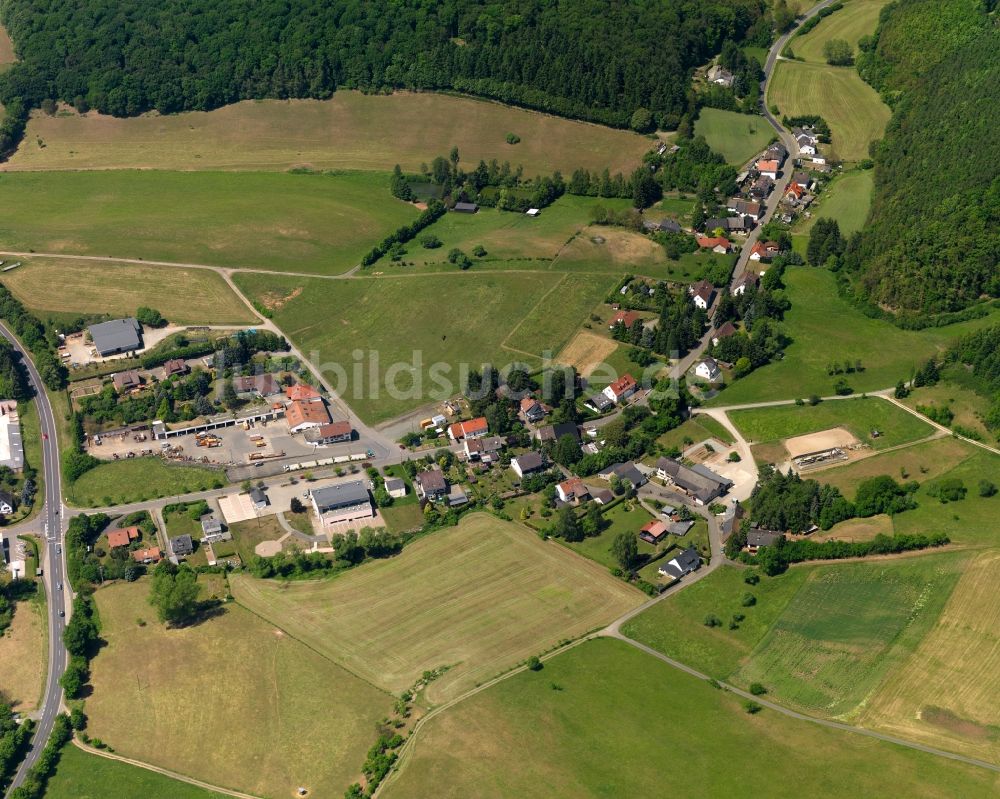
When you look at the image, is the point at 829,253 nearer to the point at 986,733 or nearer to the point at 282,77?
the point at 986,733

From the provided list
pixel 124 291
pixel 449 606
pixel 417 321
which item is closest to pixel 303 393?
pixel 417 321

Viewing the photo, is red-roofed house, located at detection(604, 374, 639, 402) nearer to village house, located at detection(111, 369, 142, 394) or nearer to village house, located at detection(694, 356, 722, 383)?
village house, located at detection(694, 356, 722, 383)

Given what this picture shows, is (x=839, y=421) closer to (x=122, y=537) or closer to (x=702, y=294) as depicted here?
(x=702, y=294)

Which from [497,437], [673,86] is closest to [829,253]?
[673,86]

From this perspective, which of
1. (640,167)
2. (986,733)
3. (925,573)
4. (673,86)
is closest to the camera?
(986,733)

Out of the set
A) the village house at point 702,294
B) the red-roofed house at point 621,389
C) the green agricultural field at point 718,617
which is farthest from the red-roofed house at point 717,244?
the green agricultural field at point 718,617

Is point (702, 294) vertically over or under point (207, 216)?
under

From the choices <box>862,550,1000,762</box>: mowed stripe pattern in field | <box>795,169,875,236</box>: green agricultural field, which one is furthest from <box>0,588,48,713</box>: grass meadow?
<box>795,169,875,236</box>: green agricultural field
